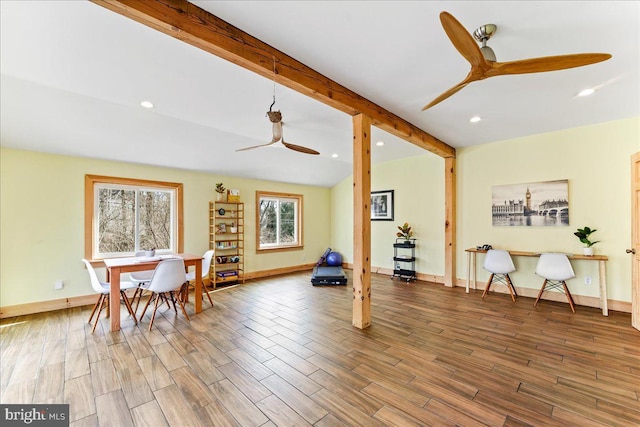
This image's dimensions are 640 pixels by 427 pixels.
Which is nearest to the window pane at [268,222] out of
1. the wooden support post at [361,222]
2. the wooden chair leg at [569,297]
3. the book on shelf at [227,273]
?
the book on shelf at [227,273]

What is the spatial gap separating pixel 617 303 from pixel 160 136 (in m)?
6.99

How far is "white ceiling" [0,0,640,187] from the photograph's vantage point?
186 cm

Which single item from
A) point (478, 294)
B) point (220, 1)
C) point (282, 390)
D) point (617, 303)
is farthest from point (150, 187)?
point (617, 303)

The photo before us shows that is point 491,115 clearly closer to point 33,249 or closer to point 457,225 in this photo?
point 457,225

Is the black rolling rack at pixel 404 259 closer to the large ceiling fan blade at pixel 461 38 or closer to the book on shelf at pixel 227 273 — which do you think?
the book on shelf at pixel 227 273

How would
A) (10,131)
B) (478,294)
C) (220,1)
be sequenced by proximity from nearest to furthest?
(220,1) < (10,131) < (478,294)

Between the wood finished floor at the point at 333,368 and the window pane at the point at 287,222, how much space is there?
3.26 m

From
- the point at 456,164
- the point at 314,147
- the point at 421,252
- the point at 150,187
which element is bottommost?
the point at 421,252

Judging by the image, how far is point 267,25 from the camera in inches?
77.4

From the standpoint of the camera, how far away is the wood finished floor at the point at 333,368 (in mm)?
1794

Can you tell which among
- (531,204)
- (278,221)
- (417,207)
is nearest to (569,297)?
(531,204)

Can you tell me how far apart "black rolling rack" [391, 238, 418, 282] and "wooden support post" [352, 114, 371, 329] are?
276 cm

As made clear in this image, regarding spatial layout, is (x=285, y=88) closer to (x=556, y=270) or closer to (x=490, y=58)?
(x=490, y=58)

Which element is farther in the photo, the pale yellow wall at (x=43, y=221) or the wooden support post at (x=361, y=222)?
the pale yellow wall at (x=43, y=221)
